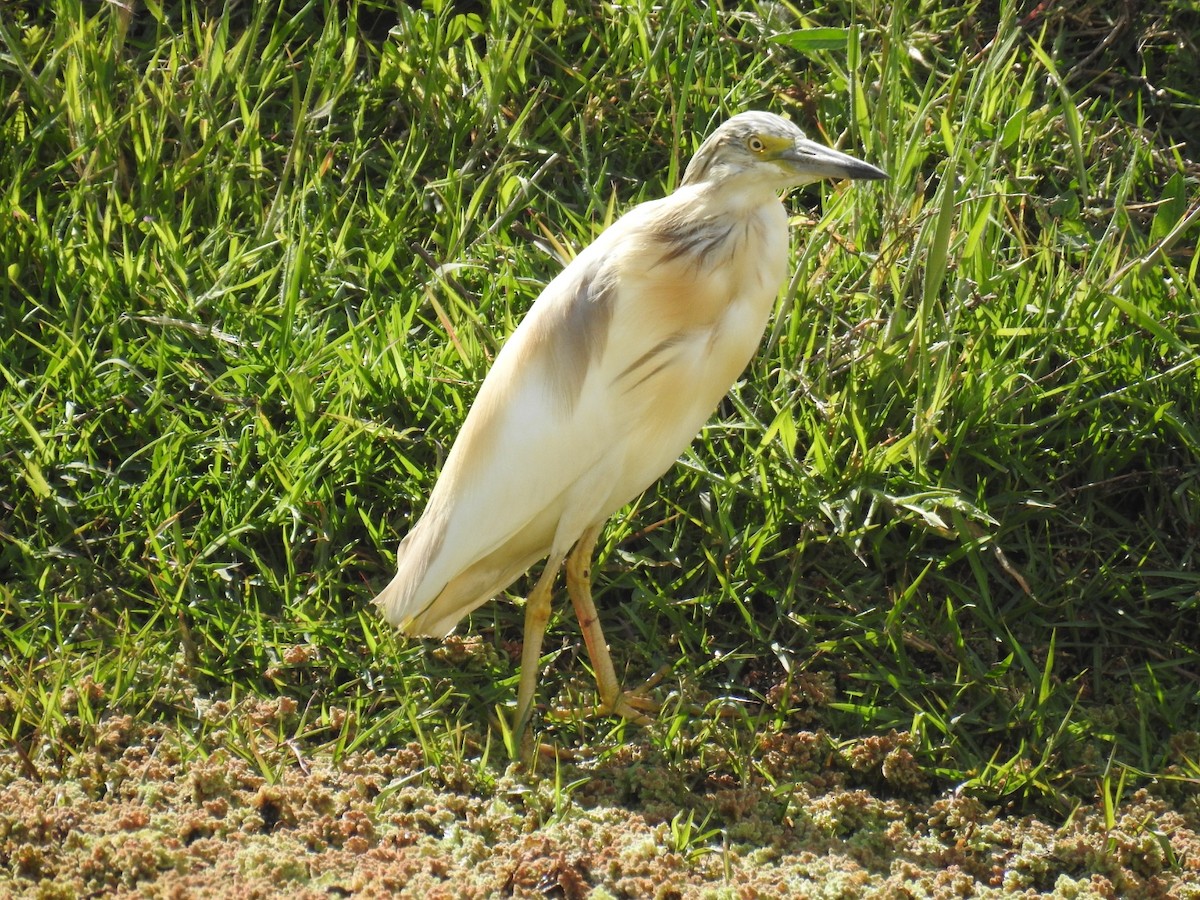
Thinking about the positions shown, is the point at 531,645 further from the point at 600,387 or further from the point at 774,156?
the point at 774,156

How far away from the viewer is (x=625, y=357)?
2.83 meters

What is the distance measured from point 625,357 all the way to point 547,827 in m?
0.90

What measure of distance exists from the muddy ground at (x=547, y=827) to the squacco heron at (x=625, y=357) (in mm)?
308

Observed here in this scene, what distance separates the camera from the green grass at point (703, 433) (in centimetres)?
311

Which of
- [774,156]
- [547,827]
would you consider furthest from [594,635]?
[774,156]

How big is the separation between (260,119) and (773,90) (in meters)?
1.47

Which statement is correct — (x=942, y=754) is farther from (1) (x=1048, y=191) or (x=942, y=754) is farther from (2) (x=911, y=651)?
(1) (x=1048, y=191)

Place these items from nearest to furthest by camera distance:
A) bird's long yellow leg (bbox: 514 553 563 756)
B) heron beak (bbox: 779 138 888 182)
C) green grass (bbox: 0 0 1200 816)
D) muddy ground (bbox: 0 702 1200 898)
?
muddy ground (bbox: 0 702 1200 898) → heron beak (bbox: 779 138 888 182) → bird's long yellow leg (bbox: 514 553 563 756) → green grass (bbox: 0 0 1200 816)

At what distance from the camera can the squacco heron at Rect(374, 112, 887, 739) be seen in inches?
112

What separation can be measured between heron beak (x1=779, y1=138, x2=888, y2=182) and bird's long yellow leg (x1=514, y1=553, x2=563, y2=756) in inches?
36.6

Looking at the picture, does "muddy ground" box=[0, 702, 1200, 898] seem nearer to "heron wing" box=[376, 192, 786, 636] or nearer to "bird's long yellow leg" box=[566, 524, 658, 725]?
"bird's long yellow leg" box=[566, 524, 658, 725]

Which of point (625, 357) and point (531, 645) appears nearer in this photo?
point (625, 357)

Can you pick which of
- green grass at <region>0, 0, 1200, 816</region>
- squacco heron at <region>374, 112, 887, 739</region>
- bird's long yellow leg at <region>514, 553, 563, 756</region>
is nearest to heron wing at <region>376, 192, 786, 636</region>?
squacco heron at <region>374, 112, 887, 739</region>

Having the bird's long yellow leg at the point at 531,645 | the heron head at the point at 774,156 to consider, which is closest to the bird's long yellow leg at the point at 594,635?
the bird's long yellow leg at the point at 531,645
